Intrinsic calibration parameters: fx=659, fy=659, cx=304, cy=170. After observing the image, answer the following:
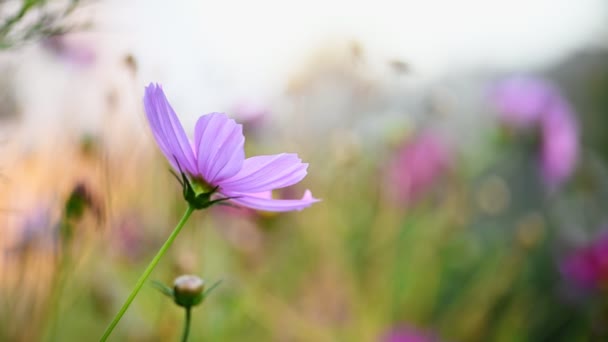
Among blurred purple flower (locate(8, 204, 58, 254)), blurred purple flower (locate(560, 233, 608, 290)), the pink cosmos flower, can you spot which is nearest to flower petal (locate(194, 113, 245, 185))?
the pink cosmos flower

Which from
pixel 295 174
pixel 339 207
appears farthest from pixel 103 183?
pixel 339 207

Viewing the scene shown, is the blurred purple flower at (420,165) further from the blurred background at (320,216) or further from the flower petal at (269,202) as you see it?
the flower petal at (269,202)

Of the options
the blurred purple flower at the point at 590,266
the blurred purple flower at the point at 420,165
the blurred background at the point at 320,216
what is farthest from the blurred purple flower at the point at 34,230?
the blurred purple flower at the point at 590,266

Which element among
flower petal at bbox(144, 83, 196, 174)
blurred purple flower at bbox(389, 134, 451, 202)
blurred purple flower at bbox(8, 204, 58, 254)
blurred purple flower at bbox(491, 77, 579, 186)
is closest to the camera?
flower petal at bbox(144, 83, 196, 174)

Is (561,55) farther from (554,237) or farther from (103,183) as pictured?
(103,183)

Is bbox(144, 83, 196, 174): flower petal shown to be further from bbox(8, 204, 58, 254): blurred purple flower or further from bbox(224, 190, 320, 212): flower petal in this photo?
bbox(8, 204, 58, 254): blurred purple flower

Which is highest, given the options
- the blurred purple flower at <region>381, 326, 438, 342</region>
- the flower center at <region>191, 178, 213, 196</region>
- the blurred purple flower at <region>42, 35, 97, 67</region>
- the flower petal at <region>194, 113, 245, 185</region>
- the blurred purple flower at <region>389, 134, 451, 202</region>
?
the blurred purple flower at <region>42, 35, 97, 67</region>

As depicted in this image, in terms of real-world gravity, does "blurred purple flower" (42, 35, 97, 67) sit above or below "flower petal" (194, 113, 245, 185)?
above
